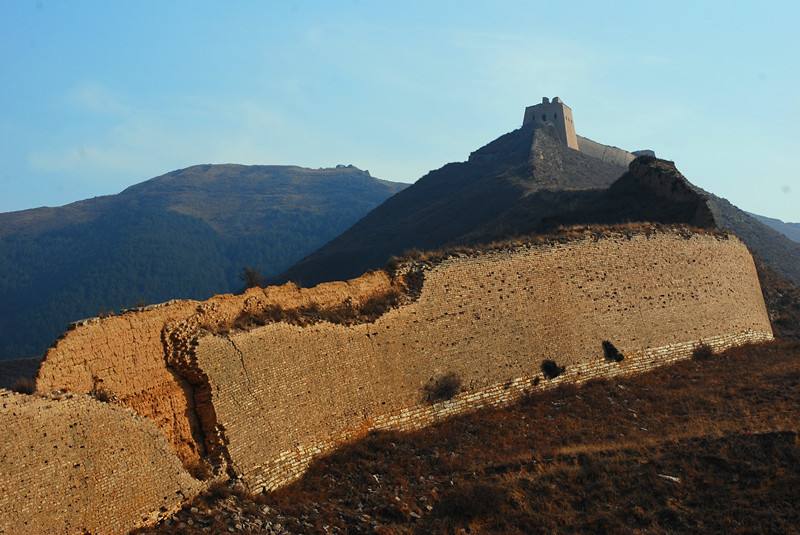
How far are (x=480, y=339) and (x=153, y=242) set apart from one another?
65.4m

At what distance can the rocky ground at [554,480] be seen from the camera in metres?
10.6

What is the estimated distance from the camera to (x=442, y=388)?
15945 mm

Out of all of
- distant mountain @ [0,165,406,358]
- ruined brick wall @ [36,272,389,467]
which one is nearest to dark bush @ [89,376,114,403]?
ruined brick wall @ [36,272,389,467]

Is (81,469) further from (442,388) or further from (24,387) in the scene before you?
(442,388)

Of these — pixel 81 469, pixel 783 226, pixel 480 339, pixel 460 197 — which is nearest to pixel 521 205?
pixel 460 197

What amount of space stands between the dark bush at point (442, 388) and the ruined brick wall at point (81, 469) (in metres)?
5.91

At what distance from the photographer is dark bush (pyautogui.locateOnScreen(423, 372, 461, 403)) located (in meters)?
15.7

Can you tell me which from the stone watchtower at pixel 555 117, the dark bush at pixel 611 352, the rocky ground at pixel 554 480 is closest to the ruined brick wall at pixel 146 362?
the rocky ground at pixel 554 480

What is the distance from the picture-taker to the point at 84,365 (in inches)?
405

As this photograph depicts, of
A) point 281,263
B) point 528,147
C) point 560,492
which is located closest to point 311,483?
point 560,492

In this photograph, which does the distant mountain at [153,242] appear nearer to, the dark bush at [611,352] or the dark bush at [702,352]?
the dark bush at [611,352]

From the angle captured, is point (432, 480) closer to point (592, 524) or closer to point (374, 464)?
point (374, 464)

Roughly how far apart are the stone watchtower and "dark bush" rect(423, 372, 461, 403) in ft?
170

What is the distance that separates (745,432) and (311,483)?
23.0 feet
